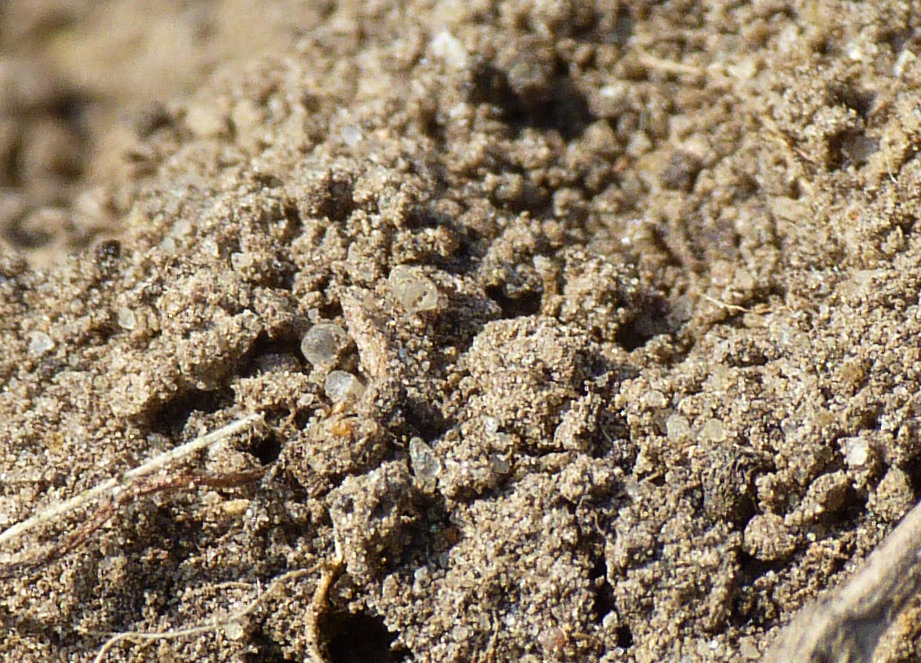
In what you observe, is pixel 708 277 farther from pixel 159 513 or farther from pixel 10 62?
pixel 10 62

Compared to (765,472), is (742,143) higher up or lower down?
higher up

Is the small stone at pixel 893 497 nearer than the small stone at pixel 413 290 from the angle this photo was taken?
Yes

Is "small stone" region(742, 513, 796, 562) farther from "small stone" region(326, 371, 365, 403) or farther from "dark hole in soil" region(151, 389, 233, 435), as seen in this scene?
"dark hole in soil" region(151, 389, 233, 435)

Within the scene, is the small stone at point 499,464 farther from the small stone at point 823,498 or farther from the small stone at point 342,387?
the small stone at point 823,498

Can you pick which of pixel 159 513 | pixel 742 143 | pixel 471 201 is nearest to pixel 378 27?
pixel 471 201

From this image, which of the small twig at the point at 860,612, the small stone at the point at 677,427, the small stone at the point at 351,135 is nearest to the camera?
the small twig at the point at 860,612

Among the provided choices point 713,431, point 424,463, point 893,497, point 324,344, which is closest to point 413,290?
point 324,344

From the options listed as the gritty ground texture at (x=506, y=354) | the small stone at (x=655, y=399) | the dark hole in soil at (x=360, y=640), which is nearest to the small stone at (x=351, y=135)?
the gritty ground texture at (x=506, y=354)
